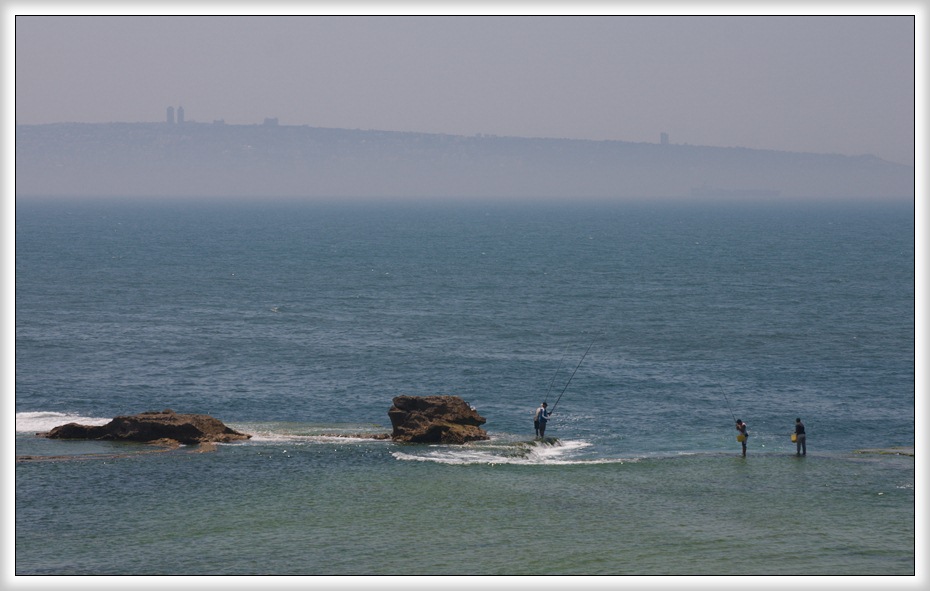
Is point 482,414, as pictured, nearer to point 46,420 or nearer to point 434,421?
point 434,421

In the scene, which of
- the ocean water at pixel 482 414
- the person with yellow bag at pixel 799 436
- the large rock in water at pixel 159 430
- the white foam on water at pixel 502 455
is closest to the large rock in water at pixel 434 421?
the white foam on water at pixel 502 455

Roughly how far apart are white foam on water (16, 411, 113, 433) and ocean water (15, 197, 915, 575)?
1.03 ft

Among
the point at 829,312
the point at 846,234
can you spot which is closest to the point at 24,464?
the point at 829,312

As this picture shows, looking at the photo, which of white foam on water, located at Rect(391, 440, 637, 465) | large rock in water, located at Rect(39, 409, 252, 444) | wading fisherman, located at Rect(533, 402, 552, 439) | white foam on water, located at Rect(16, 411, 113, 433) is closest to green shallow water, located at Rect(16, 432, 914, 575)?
white foam on water, located at Rect(391, 440, 637, 465)

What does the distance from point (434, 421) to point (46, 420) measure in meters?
16.6

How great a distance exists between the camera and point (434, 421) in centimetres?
4038

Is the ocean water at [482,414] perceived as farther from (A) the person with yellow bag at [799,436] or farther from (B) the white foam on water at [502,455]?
(A) the person with yellow bag at [799,436]

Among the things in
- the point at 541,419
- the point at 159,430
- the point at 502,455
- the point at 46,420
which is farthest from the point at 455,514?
the point at 46,420

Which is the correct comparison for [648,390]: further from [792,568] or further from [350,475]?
[792,568]

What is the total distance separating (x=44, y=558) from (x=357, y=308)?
59444 mm

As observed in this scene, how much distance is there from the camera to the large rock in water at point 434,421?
40.1 m

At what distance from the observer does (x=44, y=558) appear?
27328 millimetres

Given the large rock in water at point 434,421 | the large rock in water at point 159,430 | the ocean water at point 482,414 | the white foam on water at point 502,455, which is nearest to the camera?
the ocean water at point 482,414

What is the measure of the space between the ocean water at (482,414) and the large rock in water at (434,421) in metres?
0.86
